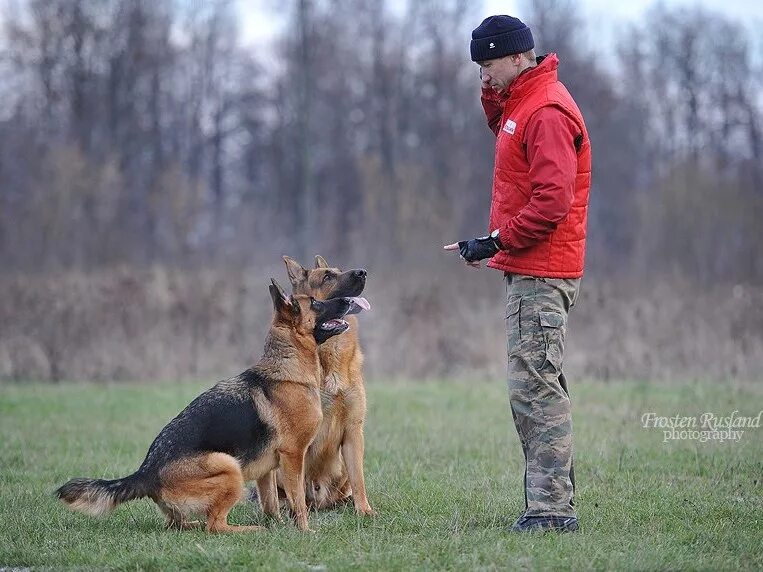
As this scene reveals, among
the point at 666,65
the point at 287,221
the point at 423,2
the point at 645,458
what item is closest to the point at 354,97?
the point at 423,2

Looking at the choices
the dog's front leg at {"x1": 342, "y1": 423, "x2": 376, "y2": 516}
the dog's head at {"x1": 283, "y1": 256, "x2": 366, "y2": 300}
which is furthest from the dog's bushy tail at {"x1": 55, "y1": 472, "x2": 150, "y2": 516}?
the dog's head at {"x1": 283, "y1": 256, "x2": 366, "y2": 300}

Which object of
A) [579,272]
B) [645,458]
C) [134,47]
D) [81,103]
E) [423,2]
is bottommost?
[645,458]

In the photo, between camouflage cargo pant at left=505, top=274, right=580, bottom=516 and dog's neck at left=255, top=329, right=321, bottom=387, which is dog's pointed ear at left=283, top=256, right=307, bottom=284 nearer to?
dog's neck at left=255, top=329, right=321, bottom=387

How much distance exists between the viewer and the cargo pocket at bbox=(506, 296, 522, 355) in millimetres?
5715

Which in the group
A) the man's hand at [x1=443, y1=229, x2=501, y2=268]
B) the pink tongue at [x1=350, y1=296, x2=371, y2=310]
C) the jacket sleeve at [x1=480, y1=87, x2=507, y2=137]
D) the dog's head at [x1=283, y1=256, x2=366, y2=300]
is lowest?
the pink tongue at [x1=350, y1=296, x2=371, y2=310]

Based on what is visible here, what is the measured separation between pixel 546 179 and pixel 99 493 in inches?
132

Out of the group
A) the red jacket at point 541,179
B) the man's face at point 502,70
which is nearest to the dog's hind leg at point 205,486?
the red jacket at point 541,179

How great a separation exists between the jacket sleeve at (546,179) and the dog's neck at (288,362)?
175 centimetres

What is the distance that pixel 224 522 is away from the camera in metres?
6.10

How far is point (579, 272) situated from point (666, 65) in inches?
1333

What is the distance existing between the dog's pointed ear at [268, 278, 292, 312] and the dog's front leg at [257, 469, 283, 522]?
3.73 ft

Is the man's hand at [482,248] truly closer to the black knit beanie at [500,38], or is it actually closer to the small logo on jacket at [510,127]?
the small logo on jacket at [510,127]

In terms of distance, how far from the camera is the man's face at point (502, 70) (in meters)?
5.79

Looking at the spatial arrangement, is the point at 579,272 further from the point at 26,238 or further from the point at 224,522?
the point at 26,238
